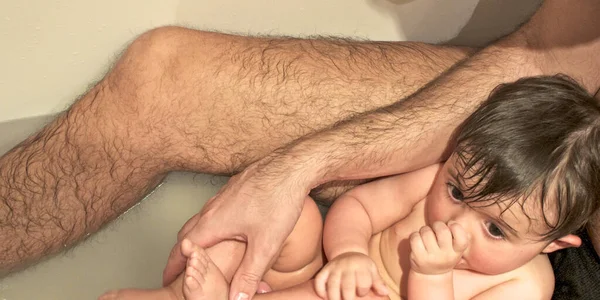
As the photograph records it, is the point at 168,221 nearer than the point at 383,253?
No

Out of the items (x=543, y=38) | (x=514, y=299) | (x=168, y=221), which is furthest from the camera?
(x=168, y=221)

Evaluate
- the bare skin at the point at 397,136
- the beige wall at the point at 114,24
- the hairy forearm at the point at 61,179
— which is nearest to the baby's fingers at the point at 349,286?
the bare skin at the point at 397,136

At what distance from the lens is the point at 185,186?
1344 mm

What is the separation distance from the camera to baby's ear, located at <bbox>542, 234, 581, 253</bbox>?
3.25 ft

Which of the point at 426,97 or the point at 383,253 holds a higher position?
the point at 426,97

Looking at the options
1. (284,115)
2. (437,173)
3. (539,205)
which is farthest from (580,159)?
(284,115)

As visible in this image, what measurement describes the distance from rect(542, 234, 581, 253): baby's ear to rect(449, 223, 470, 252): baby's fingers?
0.51ft

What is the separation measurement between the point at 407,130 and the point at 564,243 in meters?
0.28

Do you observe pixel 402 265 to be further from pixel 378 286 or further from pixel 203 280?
pixel 203 280

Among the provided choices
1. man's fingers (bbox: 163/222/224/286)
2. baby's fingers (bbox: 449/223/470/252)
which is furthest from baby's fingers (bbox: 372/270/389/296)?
man's fingers (bbox: 163/222/224/286)

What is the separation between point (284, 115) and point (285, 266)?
25 centimetres

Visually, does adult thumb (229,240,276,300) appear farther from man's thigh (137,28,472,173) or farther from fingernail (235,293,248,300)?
man's thigh (137,28,472,173)

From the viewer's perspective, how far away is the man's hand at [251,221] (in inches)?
36.7

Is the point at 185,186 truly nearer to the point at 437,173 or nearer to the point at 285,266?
the point at 285,266
